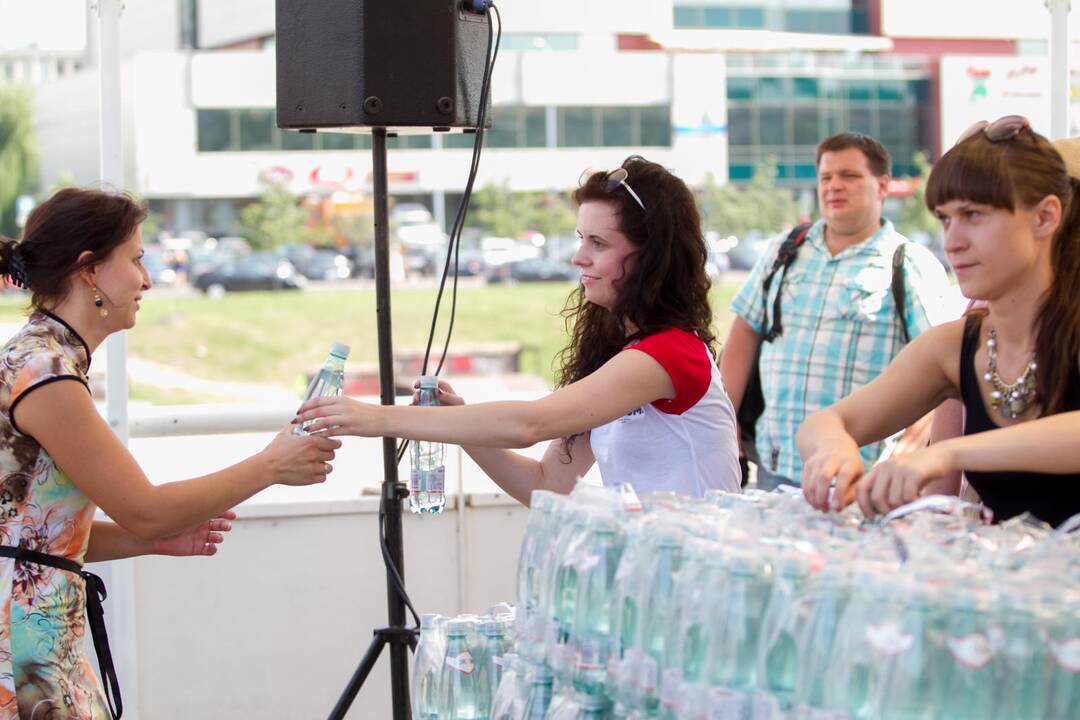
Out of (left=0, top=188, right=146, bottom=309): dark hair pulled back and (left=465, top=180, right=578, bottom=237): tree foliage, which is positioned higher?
(left=465, top=180, right=578, bottom=237): tree foliage

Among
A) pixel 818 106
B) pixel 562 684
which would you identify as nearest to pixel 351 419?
pixel 562 684

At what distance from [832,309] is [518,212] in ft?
139

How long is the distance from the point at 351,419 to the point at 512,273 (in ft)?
129

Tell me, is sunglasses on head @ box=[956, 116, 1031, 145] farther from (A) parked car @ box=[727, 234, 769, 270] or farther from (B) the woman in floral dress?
(A) parked car @ box=[727, 234, 769, 270]

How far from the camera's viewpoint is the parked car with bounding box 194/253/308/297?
38.6 m

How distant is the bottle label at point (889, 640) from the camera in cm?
129

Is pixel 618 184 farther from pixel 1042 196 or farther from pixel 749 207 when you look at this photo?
pixel 749 207

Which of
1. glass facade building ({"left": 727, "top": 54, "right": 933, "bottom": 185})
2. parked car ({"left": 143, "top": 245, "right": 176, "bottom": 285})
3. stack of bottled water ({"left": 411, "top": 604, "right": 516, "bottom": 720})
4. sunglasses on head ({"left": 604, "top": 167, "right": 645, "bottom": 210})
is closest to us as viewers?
stack of bottled water ({"left": 411, "top": 604, "right": 516, "bottom": 720})

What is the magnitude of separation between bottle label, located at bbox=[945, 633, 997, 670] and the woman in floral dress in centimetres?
134

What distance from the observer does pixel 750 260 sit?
41.8m

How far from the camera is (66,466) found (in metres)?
2.08

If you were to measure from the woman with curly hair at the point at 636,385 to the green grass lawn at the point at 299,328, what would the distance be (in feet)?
77.6

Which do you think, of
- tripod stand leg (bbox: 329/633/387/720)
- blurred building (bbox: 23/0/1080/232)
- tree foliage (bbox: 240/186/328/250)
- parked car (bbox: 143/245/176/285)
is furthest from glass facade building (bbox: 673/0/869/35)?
tripod stand leg (bbox: 329/633/387/720)

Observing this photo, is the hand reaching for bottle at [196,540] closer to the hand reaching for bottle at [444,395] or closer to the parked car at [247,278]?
the hand reaching for bottle at [444,395]
